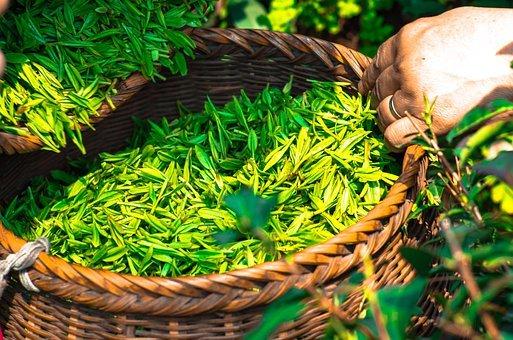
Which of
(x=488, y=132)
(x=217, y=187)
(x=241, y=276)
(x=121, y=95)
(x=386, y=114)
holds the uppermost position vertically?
(x=121, y=95)

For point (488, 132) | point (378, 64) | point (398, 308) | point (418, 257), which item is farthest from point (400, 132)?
point (398, 308)

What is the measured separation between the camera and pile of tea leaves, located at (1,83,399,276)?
5.60 ft

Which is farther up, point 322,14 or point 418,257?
point 322,14

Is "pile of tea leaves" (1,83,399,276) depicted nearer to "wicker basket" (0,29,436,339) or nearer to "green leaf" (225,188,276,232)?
"wicker basket" (0,29,436,339)

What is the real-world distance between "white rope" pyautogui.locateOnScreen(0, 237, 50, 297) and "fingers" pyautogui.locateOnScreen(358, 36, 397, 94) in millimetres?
889

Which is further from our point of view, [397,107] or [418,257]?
[397,107]

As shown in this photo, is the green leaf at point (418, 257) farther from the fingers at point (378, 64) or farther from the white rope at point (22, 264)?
the fingers at point (378, 64)

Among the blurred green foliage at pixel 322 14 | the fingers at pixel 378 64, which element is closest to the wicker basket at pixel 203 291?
the fingers at pixel 378 64

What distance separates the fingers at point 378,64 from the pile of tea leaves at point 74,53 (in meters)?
0.43

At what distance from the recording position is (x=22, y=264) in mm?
1438

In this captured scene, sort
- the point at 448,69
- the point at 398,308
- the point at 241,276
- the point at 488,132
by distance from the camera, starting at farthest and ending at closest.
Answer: the point at 448,69 < the point at 241,276 < the point at 488,132 < the point at 398,308

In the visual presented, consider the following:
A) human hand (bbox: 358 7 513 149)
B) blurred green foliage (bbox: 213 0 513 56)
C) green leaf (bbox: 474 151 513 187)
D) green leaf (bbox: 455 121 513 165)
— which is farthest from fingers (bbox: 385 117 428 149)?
blurred green foliage (bbox: 213 0 513 56)

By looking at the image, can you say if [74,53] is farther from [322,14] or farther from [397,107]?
[322,14]

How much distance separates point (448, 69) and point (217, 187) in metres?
0.59
